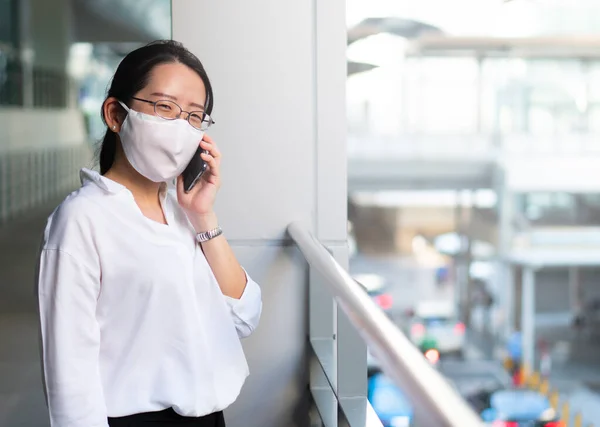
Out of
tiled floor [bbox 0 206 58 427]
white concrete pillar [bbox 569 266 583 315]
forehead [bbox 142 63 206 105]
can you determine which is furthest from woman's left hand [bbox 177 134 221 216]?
white concrete pillar [bbox 569 266 583 315]

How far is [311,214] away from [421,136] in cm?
1605

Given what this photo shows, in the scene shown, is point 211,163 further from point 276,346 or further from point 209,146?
point 276,346

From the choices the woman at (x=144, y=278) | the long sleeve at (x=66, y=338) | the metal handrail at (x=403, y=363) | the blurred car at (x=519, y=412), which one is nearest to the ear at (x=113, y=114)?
the woman at (x=144, y=278)

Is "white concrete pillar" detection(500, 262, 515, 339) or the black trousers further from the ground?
the black trousers

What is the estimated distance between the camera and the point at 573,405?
45.9 ft

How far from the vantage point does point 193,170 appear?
4.00 feet

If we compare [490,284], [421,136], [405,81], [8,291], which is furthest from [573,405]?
[8,291]

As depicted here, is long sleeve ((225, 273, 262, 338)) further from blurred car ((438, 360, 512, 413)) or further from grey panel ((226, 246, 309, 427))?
blurred car ((438, 360, 512, 413))

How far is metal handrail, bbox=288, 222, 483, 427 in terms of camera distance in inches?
24.0

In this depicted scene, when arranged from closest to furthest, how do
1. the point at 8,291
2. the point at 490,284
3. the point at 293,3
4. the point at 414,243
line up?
the point at 293,3
the point at 8,291
the point at 490,284
the point at 414,243

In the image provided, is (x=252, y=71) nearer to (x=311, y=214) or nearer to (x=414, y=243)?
(x=311, y=214)

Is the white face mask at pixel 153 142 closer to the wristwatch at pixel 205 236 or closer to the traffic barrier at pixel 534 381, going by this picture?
the wristwatch at pixel 205 236

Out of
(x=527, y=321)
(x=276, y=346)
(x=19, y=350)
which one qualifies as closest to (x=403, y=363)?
(x=276, y=346)

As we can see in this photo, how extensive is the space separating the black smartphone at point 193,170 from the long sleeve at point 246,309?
19cm
